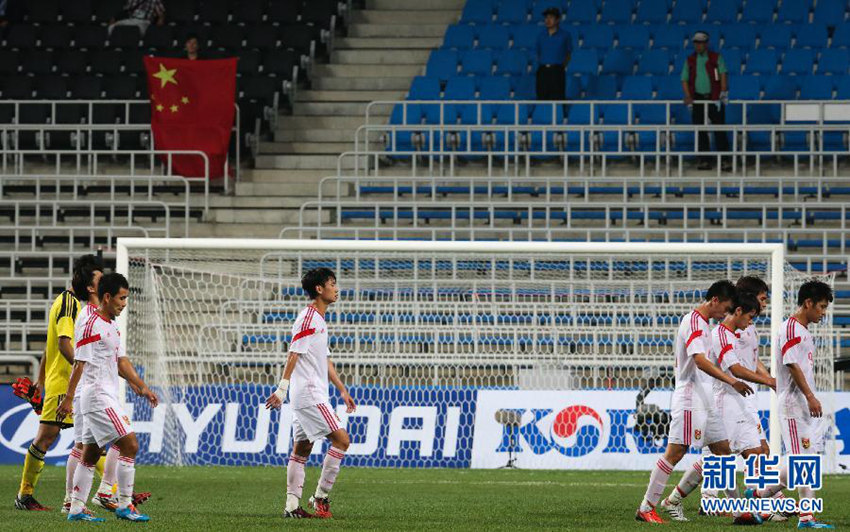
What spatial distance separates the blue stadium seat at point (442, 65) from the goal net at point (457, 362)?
7.10 meters

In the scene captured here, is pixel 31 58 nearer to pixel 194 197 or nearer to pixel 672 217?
pixel 194 197

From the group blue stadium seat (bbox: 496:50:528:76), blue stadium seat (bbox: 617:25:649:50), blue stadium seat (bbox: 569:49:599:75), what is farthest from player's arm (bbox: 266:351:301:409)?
blue stadium seat (bbox: 617:25:649:50)

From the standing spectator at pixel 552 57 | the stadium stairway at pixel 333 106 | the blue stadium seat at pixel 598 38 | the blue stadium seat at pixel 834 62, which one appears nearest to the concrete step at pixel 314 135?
the stadium stairway at pixel 333 106

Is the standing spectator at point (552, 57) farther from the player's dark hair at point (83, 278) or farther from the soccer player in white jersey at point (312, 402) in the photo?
the player's dark hair at point (83, 278)

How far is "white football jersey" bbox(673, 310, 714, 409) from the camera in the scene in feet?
31.3

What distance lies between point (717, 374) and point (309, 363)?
2.65 m

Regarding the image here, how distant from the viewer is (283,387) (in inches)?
378

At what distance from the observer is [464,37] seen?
77.0 ft

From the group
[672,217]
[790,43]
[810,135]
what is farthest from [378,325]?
[790,43]

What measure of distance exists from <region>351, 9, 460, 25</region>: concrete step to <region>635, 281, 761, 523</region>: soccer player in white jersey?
15516 mm

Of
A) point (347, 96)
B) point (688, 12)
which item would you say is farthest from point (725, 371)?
point (688, 12)

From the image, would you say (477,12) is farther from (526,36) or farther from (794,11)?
(794,11)

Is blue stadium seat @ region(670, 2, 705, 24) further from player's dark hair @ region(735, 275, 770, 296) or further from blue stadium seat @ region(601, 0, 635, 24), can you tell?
player's dark hair @ region(735, 275, 770, 296)

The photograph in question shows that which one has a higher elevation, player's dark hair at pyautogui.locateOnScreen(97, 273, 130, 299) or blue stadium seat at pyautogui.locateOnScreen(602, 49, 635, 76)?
blue stadium seat at pyautogui.locateOnScreen(602, 49, 635, 76)
